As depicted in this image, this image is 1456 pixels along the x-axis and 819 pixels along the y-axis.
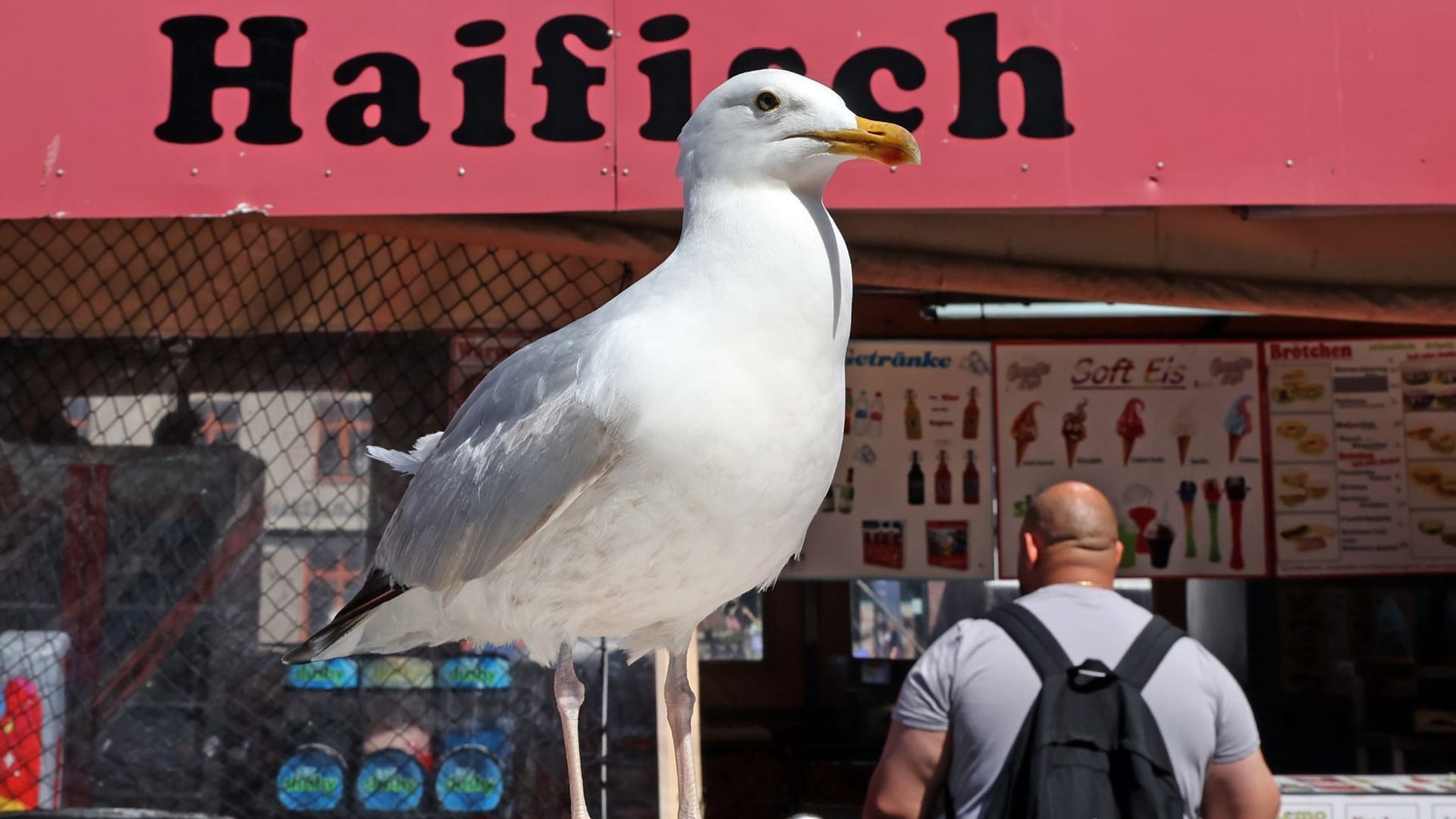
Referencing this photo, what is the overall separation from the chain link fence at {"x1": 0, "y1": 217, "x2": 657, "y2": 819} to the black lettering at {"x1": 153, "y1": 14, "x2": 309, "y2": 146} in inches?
21.5

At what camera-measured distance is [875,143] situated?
1.54 meters

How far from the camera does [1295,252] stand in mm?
3471

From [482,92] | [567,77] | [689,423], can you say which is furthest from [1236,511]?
[689,423]

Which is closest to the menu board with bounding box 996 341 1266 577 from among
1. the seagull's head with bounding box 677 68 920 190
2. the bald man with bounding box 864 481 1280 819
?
the bald man with bounding box 864 481 1280 819

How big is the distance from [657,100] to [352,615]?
5.23 ft

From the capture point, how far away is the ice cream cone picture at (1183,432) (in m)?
4.43

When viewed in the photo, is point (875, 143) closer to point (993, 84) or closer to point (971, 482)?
point (993, 84)

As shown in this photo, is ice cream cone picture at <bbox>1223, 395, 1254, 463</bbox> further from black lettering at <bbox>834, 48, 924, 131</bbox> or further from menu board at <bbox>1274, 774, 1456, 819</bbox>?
black lettering at <bbox>834, 48, 924, 131</bbox>

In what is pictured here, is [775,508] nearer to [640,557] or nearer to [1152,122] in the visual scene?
[640,557]

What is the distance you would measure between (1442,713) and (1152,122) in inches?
103

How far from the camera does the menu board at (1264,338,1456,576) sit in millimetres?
4441

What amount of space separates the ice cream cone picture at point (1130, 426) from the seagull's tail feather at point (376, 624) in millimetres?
2996

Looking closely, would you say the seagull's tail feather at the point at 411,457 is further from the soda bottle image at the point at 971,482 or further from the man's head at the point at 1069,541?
the soda bottle image at the point at 971,482

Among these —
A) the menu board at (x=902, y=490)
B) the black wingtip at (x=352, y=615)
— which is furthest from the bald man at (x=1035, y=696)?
the menu board at (x=902, y=490)
